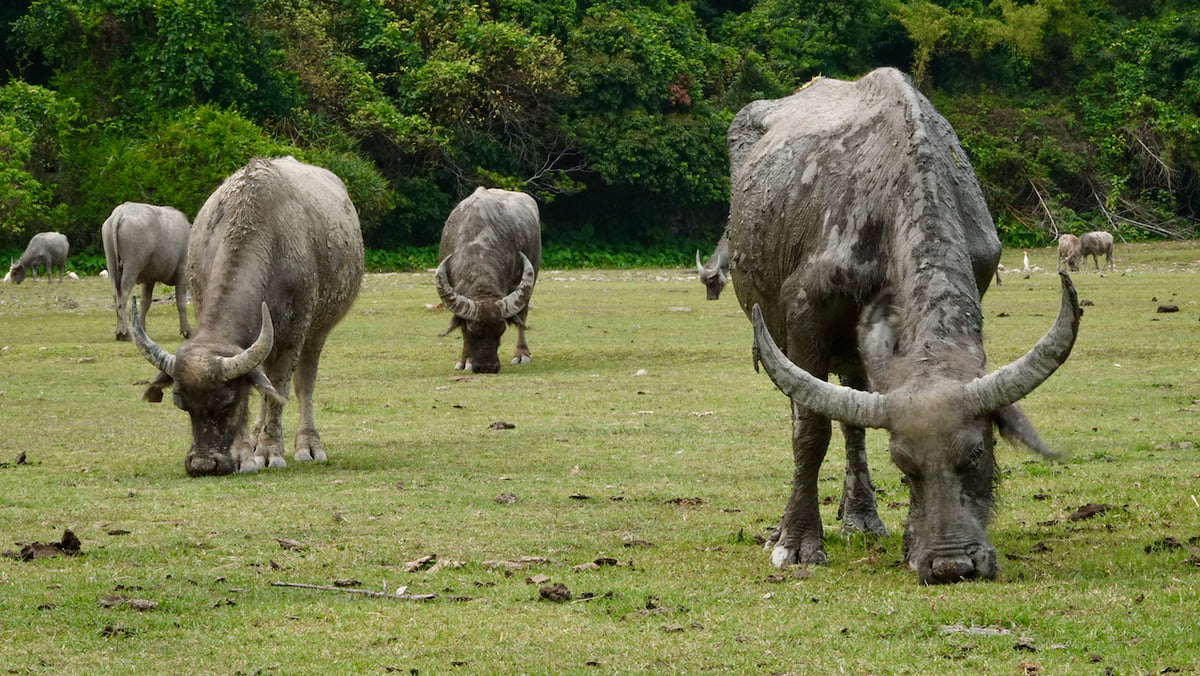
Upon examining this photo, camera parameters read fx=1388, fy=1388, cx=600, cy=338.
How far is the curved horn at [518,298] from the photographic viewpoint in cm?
1850

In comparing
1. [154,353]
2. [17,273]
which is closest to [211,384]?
[154,353]

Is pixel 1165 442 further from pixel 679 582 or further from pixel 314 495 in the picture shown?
pixel 314 495

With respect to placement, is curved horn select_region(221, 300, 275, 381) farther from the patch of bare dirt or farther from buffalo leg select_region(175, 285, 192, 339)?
buffalo leg select_region(175, 285, 192, 339)

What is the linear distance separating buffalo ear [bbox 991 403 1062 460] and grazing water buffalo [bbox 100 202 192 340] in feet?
58.4

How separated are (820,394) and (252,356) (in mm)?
5259

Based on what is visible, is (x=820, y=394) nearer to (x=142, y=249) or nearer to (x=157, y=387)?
(x=157, y=387)

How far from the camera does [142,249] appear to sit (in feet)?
74.3

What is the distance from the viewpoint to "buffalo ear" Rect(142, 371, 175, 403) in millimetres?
10430

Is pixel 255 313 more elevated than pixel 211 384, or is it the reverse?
pixel 255 313

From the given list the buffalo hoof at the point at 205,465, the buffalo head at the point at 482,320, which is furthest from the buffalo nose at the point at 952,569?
the buffalo head at the point at 482,320

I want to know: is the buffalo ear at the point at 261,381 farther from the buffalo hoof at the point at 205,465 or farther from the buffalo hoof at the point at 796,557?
the buffalo hoof at the point at 796,557

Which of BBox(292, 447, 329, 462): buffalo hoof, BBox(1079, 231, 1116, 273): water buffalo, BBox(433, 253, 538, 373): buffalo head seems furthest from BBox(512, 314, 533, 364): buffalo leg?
BBox(1079, 231, 1116, 273): water buffalo

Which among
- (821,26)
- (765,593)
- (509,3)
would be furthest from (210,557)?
(821,26)

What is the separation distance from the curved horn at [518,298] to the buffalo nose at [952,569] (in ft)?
41.4
